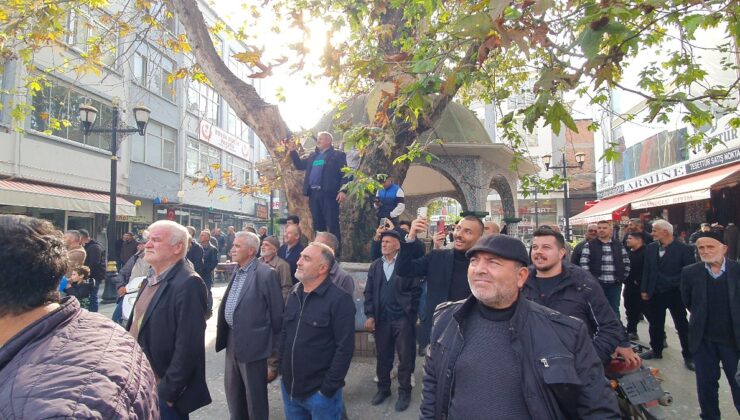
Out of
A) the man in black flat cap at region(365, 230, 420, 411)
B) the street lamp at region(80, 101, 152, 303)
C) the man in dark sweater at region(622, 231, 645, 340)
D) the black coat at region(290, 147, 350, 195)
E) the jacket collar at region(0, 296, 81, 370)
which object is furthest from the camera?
the street lamp at region(80, 101, 152, 303)

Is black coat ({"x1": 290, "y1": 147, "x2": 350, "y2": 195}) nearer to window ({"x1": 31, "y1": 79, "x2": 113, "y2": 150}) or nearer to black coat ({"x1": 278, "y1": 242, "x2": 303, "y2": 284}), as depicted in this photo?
black coat ({"x1": 278, "y1": 242, "x2": 303, "y2": 284})

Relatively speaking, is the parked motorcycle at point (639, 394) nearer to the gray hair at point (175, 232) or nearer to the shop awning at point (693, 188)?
the gray hair at point (175, 232)

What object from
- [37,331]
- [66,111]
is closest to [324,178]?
[37,331]

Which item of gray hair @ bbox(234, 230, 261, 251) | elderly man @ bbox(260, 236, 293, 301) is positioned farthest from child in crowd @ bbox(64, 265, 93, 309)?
gray hair @ bbox(234, 230, 261, 251)

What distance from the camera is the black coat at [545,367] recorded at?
186cm

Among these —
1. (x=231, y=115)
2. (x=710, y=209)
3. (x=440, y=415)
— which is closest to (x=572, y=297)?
(x=440, y=415)

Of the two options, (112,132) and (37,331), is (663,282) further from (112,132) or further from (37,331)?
(112,132)

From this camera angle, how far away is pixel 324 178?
6383 millimetres

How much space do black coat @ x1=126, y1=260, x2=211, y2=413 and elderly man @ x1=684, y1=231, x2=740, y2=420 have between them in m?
4.33

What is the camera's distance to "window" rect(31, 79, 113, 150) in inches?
555

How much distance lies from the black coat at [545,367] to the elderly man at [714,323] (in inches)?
114

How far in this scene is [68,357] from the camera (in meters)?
1.19

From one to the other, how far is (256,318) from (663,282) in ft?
18.1

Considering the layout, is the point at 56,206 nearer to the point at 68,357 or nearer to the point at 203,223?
the point at 203,223
